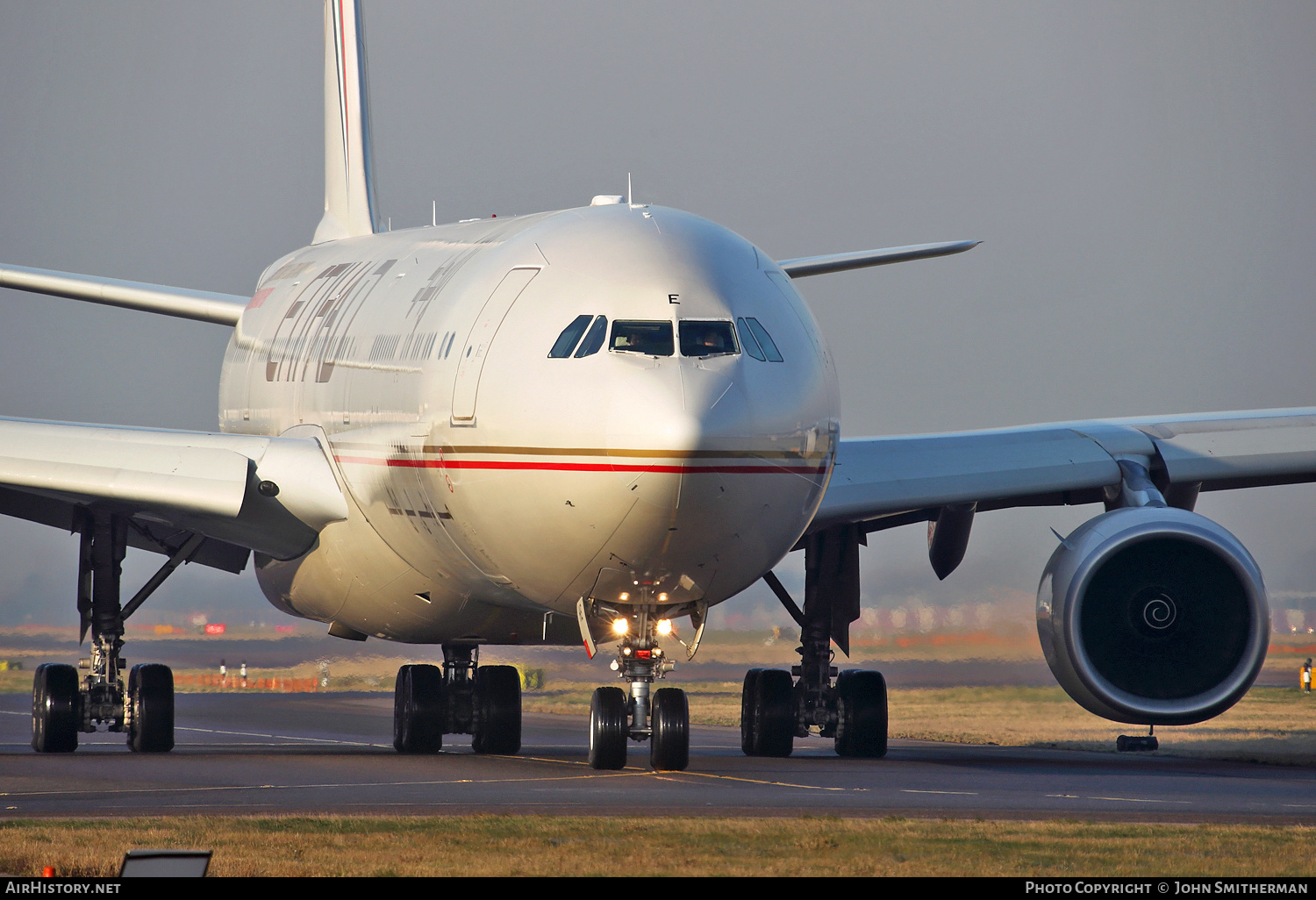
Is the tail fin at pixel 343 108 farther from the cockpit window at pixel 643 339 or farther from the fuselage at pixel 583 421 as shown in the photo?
the cockpit window at pixel 643 339

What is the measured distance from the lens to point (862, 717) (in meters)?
21.0

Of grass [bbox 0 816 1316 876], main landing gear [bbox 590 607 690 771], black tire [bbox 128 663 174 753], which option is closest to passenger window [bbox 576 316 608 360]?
main landing gear [bbox 590 607 690 771]

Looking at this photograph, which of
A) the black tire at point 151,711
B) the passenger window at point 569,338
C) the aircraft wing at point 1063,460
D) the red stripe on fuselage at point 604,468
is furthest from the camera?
the black tire at point 151,711

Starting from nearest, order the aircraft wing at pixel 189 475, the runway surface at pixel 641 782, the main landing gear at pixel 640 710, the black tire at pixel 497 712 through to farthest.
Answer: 1. the runway surface at pixel 641 782
2. the main landing gear at pixel 640 710
3. the aircraft wing at pixel 189 475
4. the black tire at pixel 497 712

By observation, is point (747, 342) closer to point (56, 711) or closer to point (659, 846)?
point (659, 846)

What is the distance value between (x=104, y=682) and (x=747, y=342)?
939cm

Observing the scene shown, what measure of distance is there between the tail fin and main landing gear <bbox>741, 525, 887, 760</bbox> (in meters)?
8.78

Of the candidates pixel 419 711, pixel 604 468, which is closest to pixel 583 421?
pixel 604 468

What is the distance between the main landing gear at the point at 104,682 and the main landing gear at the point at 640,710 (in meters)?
6.11

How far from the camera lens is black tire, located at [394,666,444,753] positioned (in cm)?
2152

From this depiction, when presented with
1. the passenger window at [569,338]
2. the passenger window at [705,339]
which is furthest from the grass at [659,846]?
the passenger window at [569,338]

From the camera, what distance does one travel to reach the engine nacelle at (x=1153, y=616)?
17.8 meters
